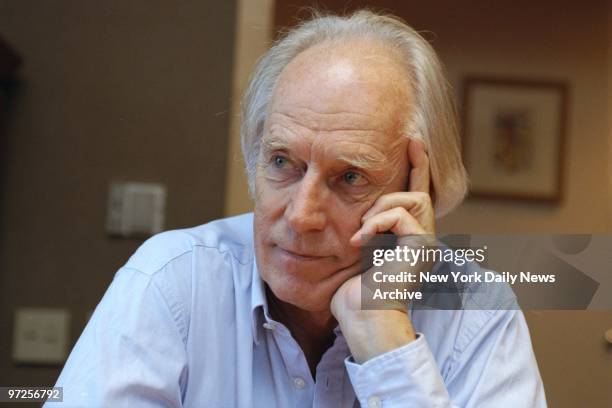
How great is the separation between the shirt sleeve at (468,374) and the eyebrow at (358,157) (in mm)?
239

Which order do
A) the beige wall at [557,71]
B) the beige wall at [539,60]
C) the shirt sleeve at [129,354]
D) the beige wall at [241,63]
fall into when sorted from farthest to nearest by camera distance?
1. the beige wall at [241,63]
2. the beige wall at [539,60]
3. the beige wall at [557,71]
4. the shirt sleeve at [129,354]

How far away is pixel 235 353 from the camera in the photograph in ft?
3.39

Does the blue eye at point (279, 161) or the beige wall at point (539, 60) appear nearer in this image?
the blue eye at point (279, 161)

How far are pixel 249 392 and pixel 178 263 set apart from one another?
8.0 inches

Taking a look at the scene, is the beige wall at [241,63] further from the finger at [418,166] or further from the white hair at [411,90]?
the finger at [418,166]

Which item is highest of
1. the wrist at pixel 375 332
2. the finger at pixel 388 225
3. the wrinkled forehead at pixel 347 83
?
the wrinkled forehead at pixel 347 83

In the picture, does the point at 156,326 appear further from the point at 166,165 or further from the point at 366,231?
the point at 166,165

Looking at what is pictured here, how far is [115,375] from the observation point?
0.90 meters

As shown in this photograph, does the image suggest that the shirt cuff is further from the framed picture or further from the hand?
the framed picture

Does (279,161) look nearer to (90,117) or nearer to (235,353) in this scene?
(235,353)

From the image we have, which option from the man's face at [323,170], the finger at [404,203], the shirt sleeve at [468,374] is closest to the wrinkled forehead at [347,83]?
the man's face at [323,170]

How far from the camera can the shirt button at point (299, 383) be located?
41.1 inches

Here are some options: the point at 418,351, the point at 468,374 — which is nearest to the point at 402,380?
the point at 418,351

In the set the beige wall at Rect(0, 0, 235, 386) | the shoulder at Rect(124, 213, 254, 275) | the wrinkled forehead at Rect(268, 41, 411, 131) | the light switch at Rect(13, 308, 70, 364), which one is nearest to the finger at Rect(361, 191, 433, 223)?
the wrinkled forehead at Rect(268, 41, 411, 131)
